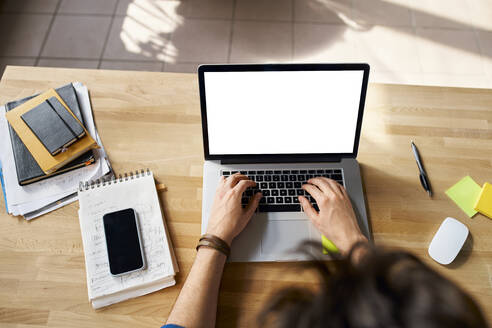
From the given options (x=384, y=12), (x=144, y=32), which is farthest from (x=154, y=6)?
(x=384, y=12)

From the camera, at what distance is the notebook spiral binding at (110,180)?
3.14ft

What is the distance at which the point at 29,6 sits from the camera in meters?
2.38

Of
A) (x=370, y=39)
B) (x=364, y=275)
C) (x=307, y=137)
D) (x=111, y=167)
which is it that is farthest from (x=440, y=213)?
(x=370, y=39)

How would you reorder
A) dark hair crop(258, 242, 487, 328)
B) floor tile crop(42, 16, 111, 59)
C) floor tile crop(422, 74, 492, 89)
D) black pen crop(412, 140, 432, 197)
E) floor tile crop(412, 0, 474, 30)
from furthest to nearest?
floor tile crop(412, 0, 474, 30)
floor tile crop(42, 16, 111, 59)
floor tile crop(422, 74, 492, 89)
black pen crop(412, 140, 432, 197)
dark hair crop(258, 242, 487, 328)

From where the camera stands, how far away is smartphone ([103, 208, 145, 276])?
2.79 feet

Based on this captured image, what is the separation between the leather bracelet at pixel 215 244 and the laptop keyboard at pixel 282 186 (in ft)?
0.41

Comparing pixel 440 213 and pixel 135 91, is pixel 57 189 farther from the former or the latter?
pixel 440 213

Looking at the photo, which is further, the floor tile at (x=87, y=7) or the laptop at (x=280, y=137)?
the floor tile at (x=87, y=7)

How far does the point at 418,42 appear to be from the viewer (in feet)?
7.38

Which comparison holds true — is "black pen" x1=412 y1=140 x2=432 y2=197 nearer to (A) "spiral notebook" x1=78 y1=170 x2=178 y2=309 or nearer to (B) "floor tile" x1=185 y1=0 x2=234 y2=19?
(A) "spiral notebook" x1=78 y1=170 x2=178 y2=309

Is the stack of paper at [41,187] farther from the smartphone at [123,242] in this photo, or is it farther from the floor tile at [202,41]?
the floor tile at [202,41]

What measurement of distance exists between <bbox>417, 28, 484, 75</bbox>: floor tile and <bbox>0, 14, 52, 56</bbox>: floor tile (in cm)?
227

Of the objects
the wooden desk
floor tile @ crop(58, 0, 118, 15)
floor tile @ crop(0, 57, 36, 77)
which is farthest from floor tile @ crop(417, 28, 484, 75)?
floor tile @ crop(0, 57, 36, 77)

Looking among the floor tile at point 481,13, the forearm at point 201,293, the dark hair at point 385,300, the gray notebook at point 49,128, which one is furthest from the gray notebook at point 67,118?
the floor tile at point 481,13
